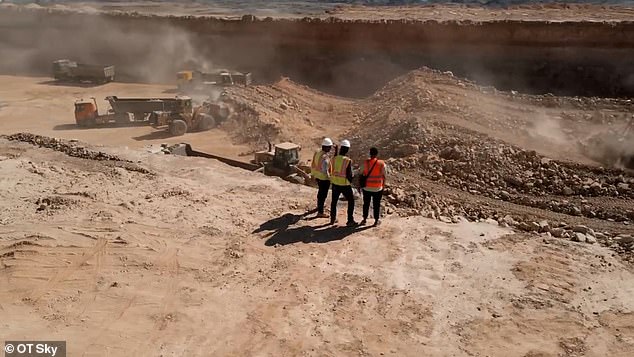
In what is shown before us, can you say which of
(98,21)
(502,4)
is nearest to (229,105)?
(98,21)

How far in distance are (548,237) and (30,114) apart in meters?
18.7

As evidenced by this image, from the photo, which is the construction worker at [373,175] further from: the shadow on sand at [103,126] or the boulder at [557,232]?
the shadow on sand at [103,126]

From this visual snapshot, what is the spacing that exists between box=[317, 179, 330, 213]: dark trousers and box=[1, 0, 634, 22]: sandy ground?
2216 centimetres

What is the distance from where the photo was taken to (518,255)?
8.70m

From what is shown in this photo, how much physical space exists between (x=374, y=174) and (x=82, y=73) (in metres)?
21.0

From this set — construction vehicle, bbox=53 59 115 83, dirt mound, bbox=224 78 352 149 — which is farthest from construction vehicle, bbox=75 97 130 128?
construction vehicle, bbox=53 59 115 83

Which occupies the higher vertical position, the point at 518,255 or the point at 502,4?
the point at 502,4

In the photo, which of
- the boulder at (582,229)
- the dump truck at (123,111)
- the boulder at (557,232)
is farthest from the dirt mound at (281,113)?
the boulder at (582,229)

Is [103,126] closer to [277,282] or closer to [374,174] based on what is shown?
[374,174]

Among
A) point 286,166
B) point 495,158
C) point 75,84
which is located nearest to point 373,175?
point 286,166

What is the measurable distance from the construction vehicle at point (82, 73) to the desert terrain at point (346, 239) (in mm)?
8026

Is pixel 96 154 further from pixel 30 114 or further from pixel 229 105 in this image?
pixel 30 114

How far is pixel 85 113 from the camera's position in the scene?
18578 millimetres

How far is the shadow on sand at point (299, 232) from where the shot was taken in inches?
351
